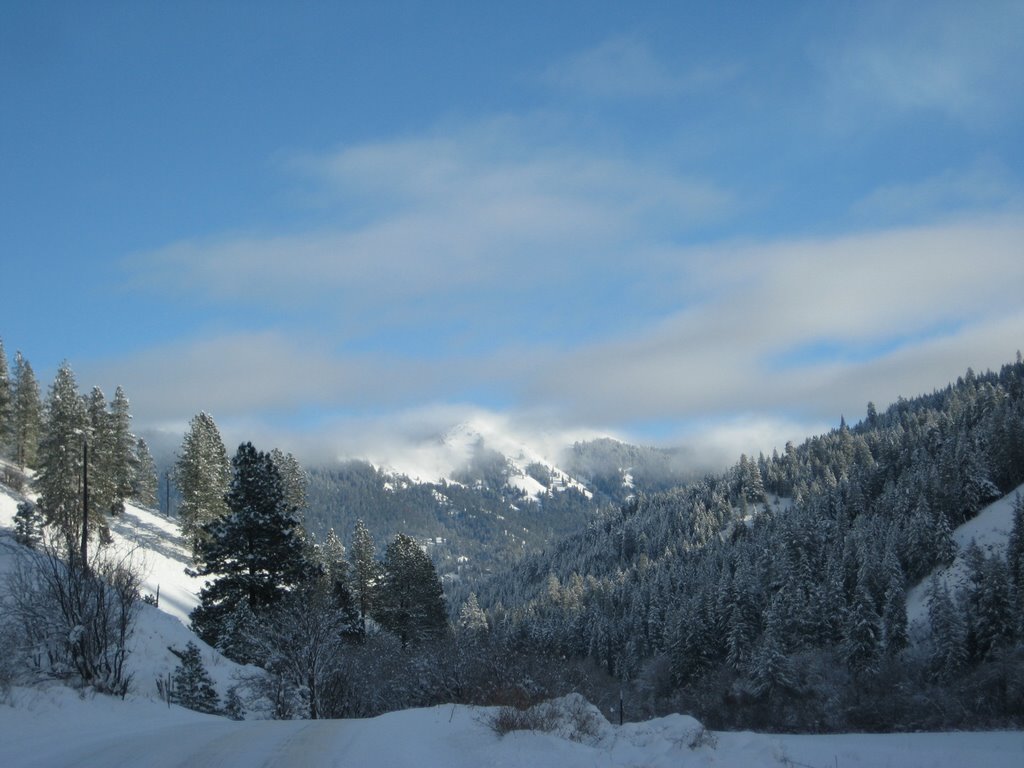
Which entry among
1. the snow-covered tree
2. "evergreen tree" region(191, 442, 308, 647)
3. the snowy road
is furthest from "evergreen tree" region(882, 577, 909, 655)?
the snowy road

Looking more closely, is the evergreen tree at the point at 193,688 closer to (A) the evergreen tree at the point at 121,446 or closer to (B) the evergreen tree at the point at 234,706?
(B) the evergreen tree at the point at 234,706

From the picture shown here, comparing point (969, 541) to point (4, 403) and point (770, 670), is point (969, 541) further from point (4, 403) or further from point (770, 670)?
point (4, 403)

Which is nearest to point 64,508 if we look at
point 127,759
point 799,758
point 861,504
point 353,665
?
point 353,665

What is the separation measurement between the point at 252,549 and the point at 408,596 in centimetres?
2469

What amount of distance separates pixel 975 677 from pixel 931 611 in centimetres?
1058

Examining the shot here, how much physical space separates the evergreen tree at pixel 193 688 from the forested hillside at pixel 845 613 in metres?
37.8

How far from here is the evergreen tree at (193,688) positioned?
24.8 m

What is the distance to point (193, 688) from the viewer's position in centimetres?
2522

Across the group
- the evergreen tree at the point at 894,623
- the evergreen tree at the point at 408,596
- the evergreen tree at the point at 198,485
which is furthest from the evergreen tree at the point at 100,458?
the evergreen tree at the point at 894,623

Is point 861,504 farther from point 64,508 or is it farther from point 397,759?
point 397,759

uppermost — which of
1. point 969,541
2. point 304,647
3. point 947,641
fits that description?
point 969,541

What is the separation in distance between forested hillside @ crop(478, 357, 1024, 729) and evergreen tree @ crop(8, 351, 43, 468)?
47671mm

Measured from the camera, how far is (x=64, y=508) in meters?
48.5

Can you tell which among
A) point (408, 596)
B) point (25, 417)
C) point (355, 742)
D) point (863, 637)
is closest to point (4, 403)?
point (25, 417)
